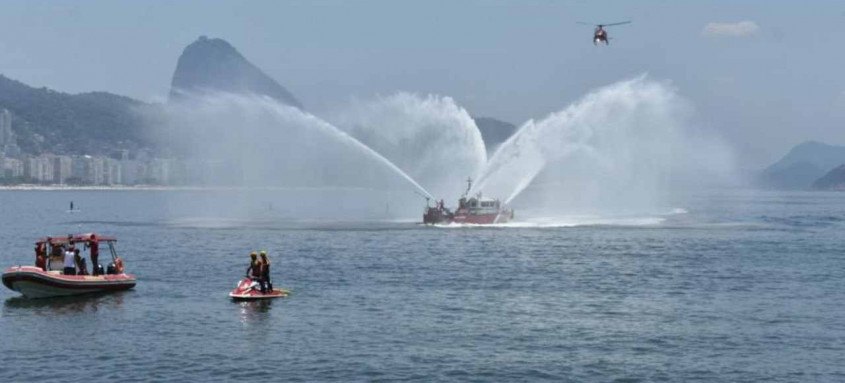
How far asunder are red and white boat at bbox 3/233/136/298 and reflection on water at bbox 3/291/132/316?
Result: 0.39m

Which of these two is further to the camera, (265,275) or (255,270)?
(255,270)

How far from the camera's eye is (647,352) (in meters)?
45.2

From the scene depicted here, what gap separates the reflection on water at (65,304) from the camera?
5650 cm

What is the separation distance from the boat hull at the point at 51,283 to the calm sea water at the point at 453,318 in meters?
0.71

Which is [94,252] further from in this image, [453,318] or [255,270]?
→ [453,318]

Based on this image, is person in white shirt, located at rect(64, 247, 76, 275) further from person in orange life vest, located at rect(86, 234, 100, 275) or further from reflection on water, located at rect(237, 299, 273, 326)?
reflection on water, located at rect(237, 299, 273, 326)

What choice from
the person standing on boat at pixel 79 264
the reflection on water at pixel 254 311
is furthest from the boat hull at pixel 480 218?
the reflection on water at pixel 254 311

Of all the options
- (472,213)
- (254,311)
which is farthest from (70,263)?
(472,213)

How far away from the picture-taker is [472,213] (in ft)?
398

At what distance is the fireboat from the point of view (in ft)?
398

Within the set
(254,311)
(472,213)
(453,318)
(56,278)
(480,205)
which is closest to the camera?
(453,318)

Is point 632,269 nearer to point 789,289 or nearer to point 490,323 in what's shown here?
point 789,289

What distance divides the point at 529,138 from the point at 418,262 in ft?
174

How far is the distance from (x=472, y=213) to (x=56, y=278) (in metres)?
65.6
